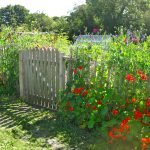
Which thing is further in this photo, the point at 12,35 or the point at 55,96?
the point at 12,35

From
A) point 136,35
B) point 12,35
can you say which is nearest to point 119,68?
point 136,35

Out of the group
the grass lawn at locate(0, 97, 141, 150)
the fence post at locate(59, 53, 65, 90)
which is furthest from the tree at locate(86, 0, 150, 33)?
the grass lawn at locate(0, 97, 141, 150)

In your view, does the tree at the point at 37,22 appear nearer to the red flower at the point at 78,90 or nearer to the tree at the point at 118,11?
the tree at the point at 118,11

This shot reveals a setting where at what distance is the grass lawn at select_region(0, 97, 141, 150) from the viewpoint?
511 centimetres

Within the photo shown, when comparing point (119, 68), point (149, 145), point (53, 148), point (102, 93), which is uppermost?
point (119, 68)

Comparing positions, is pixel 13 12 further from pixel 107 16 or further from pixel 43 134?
pixel 43 134

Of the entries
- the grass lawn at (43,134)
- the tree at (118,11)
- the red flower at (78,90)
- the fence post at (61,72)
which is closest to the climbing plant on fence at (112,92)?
the red flower at (78,90)

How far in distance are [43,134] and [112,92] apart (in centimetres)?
138

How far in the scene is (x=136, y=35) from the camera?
7.29 meters

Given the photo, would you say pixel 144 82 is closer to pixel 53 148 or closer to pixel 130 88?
pixel 130 88

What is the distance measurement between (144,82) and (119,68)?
0.52m

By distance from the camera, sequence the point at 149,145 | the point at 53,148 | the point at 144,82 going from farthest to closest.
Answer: the point at 144,82, the point at 53,148, the point at 149,145

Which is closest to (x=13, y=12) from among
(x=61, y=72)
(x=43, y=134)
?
(x=61, y=72)

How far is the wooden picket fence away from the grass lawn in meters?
0.49
